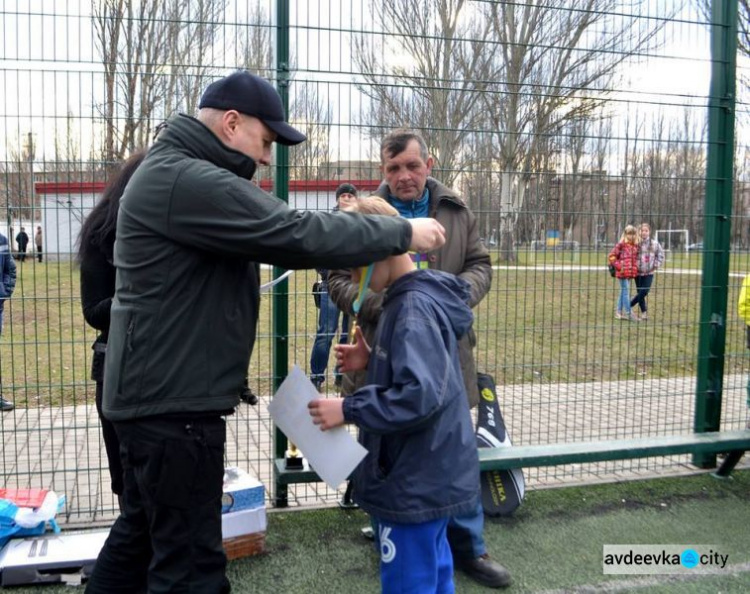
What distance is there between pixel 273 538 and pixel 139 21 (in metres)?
2.83

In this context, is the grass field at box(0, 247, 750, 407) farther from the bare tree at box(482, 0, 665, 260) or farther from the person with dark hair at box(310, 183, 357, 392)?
the bare tree at box(482, 0, 665, 260)

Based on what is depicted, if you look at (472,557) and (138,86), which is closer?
(472,557)

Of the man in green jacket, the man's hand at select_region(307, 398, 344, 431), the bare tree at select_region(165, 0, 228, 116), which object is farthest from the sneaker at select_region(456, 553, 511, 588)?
the bare tree at select_region(165, 0, 228, 116)

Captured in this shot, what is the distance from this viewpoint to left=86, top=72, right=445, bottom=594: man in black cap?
2072 mm

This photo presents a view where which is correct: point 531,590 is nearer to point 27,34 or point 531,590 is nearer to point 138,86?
point 138,86

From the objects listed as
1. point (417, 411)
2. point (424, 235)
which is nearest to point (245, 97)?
point (424, 235)

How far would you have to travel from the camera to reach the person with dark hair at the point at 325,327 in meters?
3.89

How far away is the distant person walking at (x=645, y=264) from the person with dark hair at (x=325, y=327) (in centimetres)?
198

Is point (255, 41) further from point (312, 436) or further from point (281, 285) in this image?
point (312, 436)

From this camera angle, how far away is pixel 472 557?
10.8ft

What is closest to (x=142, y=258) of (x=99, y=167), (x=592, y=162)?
(x=99, y=167)

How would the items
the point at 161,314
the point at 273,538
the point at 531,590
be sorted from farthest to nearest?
1. the point at 273,538
2. the point at 531,590
3. the point at 161,314

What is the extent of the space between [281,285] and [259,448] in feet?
5.19

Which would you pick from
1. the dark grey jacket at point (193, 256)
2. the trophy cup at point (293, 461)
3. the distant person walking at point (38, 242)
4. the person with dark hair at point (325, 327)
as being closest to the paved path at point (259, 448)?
the trophy cup at point (293, 461)
